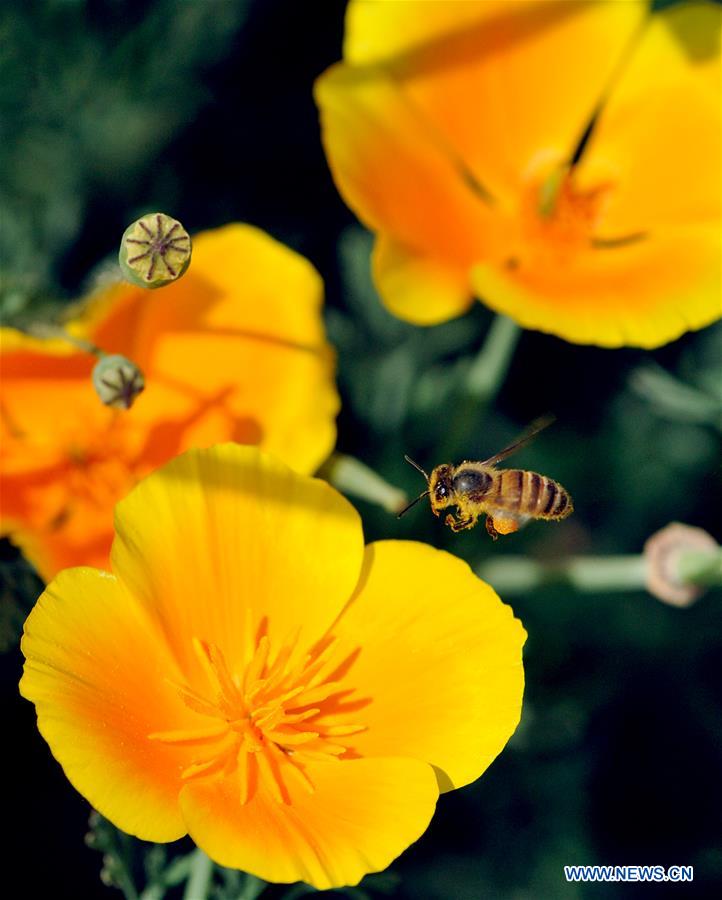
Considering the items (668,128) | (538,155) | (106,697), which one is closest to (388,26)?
(538,155)

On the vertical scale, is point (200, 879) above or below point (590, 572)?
below

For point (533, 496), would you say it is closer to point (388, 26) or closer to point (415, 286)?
point (415, 286)

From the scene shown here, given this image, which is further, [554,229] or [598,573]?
[554,229]

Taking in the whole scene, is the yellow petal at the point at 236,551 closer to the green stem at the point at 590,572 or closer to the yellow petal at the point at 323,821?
the yellow petal at the point at 323,821

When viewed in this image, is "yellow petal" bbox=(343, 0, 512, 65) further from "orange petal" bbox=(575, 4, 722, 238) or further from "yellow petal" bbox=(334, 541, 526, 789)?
"yellow petal" bbox=(334, 541, 526, 789)

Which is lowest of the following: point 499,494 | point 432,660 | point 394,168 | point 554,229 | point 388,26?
point 432,660

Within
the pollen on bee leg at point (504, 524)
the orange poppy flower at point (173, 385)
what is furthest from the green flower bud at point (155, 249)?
the pollen on bee leg at point (504, 524)

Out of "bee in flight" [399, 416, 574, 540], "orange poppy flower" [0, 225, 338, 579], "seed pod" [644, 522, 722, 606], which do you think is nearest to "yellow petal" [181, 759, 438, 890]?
"bee in flight" [399, 416, 574, 540]

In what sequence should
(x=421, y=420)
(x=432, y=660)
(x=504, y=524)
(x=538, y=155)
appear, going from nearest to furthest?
(x=432, y=660) < (x=504, y=524) < (x=538, y=155) < (x=421, y=420)
